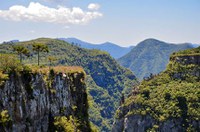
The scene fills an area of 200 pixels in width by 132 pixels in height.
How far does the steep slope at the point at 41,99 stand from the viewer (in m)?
53.8

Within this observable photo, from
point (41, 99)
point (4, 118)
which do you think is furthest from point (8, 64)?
point (41, 99)

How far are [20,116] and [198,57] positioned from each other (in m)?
155

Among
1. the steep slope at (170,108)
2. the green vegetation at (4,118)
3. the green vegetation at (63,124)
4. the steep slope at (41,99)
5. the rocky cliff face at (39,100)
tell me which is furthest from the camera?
the steep slope at (170,108)

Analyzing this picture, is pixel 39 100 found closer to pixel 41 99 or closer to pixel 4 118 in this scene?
pixel 41 99

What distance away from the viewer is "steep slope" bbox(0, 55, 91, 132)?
2119 inches

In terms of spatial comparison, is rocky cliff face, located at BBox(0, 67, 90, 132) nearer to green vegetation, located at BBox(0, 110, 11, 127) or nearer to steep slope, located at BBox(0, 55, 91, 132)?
steep slope, located at BBox(0, 55, 91, 132)

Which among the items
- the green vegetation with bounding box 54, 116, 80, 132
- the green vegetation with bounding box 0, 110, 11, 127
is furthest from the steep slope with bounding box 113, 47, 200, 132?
the green vegetation with bounding box 0, 110, 11, 127

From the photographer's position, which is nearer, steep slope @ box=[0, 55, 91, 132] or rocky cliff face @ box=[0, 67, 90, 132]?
steep slope @ box=[0, 55, 91, 132]

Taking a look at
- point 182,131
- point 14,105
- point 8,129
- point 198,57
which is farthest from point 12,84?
point 198,57

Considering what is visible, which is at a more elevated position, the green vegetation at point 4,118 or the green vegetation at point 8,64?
the green vegetation at point 8,64

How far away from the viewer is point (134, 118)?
634ft

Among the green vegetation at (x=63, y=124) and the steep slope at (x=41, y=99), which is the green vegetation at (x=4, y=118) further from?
the green vegetation at (x=63, y=124)

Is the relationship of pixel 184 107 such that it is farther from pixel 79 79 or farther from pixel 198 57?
pixel 79 79

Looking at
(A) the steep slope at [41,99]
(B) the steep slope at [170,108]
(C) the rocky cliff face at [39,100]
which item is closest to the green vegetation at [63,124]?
(A) the steep slope at [41,99]
